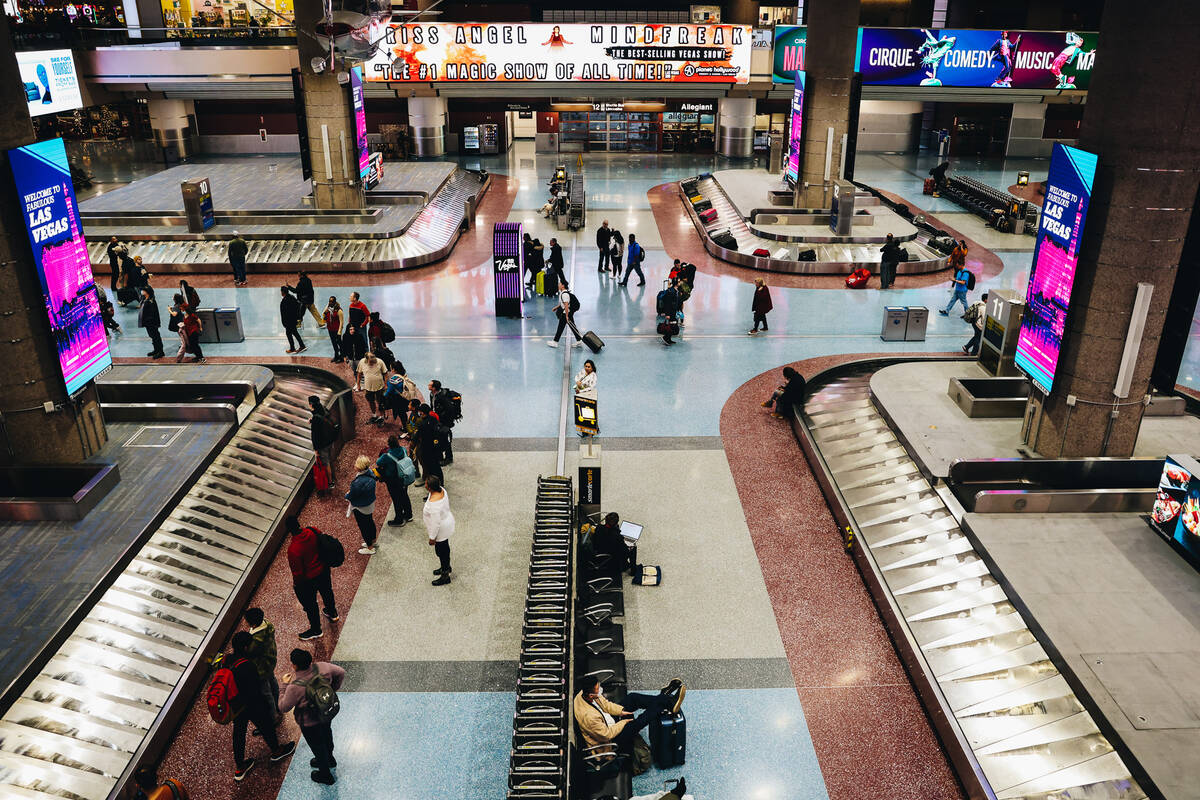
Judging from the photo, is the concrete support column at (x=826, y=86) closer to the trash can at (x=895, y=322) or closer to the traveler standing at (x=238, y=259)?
the trash can at (x=895, y=322)

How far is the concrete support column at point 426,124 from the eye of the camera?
124 ft

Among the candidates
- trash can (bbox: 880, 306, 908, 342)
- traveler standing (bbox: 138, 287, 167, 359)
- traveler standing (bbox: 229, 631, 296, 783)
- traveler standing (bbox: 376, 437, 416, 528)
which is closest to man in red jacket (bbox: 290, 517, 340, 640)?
traveler standing (bbox: 229, 631, 296, 783)

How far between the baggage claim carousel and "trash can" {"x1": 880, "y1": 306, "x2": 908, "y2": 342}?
10441 mm

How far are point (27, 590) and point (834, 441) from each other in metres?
10.00

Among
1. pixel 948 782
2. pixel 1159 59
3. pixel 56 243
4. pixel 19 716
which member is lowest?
pixel 948 782

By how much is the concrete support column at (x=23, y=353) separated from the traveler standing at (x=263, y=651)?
17.4 feet

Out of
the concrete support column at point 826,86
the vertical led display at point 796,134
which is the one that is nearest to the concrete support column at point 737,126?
the vertical led display at point 796,134

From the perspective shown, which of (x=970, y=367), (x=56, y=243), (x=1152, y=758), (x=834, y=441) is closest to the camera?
(x=1152, y=758)

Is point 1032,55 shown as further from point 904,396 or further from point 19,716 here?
point 19,716

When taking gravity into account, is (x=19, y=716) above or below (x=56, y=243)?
below

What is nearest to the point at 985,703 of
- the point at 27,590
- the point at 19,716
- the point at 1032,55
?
the point at 19,716

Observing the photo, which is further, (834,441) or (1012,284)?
(1012,284)

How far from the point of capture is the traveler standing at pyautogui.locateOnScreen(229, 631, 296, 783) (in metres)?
7.04

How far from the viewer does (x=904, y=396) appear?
13.1 metres
